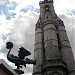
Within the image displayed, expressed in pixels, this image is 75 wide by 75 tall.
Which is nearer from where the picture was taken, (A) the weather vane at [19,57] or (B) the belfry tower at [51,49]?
(A) the weather vane at [19,57]

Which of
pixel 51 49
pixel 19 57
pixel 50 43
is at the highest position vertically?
pixel 50 43

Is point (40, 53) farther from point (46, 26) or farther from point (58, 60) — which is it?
point (46, 26)

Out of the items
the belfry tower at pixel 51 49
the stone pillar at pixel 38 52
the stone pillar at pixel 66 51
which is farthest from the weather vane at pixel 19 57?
the stone pillar at pixel 66 51

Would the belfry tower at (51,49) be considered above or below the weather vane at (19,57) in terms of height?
above

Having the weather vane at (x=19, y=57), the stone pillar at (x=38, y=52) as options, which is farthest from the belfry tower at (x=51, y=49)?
the weather vane at (x=19, y=57)

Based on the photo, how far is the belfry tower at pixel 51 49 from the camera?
108 feet

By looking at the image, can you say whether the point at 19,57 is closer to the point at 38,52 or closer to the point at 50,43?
the point at 50,43

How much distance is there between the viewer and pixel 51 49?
117 feet

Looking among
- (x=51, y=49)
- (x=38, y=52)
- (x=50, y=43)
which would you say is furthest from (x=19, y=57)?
(x=38, y=52)

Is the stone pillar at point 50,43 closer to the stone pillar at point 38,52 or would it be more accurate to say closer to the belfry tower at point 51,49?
the belfry tower at point 51,49

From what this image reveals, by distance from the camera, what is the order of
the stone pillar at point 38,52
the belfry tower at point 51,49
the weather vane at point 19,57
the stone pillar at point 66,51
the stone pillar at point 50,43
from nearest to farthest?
the weather vane at point 19,57 → the belfry tower at point 51,49 → the stone pillar at point 38,52 → the stone pillar at point 66,51 → the stone pillar at point 50,43

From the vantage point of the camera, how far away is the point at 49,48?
118 ft

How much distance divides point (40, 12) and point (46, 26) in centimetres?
791

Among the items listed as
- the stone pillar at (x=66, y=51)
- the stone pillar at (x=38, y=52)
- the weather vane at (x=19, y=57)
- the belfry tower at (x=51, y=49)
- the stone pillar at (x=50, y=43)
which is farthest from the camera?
the stone pillar at (x=50, y=43)
